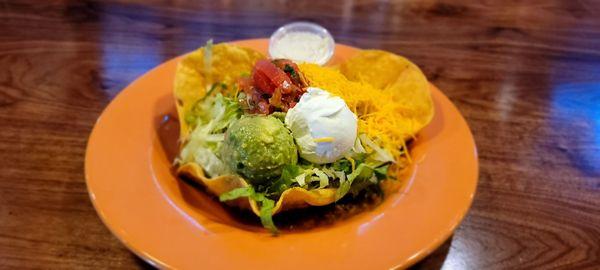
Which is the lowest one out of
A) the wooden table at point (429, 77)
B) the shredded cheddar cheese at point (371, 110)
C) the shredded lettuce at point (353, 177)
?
the wooden table at point (429, 77)

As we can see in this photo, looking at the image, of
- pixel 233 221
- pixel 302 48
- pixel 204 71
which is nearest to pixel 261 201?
pixel 233 221

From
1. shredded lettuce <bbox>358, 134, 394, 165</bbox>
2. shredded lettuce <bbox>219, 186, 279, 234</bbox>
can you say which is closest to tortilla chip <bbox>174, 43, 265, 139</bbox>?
shredded lettuce <bbox>219, 186, 279, 234</bbox>

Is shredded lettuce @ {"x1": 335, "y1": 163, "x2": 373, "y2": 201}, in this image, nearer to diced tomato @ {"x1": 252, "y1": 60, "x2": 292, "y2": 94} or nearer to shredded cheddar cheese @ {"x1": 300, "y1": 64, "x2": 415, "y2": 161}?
shredded cheddar cheese @ {"x1": 300, "y1": 64, "x2": 415, "y2": 161}

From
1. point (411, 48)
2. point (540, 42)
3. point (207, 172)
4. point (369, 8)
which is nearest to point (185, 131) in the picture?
point (207, 172)

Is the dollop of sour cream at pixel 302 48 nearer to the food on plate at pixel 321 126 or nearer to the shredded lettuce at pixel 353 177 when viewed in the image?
the food on plate at pixel 321 126

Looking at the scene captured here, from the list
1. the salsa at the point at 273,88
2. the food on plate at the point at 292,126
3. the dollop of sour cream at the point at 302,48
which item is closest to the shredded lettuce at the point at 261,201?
the food on plate at the point at 292,126

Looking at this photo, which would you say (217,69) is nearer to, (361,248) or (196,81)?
(196,81)
